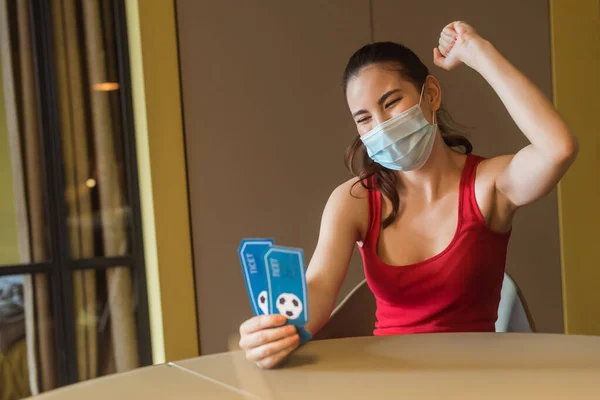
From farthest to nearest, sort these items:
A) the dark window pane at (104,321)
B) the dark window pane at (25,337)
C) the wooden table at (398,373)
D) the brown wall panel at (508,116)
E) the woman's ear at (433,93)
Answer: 1. the brown wall panel at (508,116)
2. the dark window pane at (104,321)
3. the dark window pane at (25,337)
4. the woman's ear at (433,93)
5. the wooden table at (398,373)

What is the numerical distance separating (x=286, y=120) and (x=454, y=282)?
5.10ft

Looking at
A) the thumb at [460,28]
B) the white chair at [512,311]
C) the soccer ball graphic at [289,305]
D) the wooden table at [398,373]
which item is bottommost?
the white chair at [512,311]

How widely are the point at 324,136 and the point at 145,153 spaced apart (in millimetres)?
847

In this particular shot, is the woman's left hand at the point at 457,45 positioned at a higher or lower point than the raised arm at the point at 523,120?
higher

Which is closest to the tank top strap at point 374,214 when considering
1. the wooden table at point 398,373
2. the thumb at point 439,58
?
the thumb at point 439,58

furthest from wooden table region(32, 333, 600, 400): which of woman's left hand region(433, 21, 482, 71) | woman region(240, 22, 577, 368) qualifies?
woman's left hand region(433, 21, 482, 71)

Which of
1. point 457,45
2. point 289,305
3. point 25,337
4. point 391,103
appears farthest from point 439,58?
point 25,337

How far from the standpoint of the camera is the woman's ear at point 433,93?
6.06 feet

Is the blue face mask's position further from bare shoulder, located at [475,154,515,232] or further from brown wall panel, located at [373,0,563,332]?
brown wall panel, located at [373,0,563,332]

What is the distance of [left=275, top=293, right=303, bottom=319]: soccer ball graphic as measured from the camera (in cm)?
113

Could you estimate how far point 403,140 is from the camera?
67.8 inches

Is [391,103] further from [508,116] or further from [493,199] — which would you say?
[508,116]

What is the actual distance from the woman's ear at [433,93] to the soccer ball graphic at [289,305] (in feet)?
3.01

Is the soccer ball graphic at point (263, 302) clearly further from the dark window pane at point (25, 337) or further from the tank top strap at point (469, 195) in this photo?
the dark window pane at point (25, 337)
